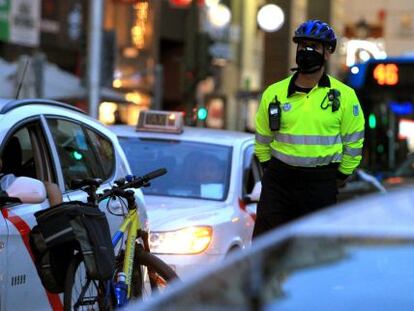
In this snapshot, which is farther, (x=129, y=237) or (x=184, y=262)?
(x=184, y=262)

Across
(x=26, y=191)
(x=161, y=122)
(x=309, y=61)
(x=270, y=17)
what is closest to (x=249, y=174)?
(x=161, y=122)

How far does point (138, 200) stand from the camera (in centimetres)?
596

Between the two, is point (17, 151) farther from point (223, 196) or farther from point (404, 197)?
point (404, 197)

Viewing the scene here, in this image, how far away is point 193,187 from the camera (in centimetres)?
774

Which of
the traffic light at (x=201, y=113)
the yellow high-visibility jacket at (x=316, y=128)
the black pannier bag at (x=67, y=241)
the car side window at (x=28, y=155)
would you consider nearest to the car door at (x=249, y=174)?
the yellow high-visibility jacket at (x=316, y=128)

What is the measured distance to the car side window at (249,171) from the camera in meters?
7.88

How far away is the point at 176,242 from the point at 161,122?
5.71 ft

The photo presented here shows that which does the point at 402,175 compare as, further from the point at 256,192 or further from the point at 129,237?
the point at 129,237

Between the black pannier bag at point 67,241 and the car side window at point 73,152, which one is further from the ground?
the car side window at point 73,152

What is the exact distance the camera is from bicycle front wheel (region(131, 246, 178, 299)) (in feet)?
18.1

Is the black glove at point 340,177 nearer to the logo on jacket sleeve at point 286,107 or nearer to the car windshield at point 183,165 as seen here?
the logo on jacket sleeve at point 286,107

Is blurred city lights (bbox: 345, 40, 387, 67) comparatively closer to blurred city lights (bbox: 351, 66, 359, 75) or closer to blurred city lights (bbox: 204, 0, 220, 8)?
blurred city lights (bbox: 351, 66, 359, 75)

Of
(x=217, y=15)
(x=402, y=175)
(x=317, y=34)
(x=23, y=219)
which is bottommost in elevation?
(x=402, y=175)

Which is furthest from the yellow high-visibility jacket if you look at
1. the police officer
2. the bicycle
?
the bicycle
